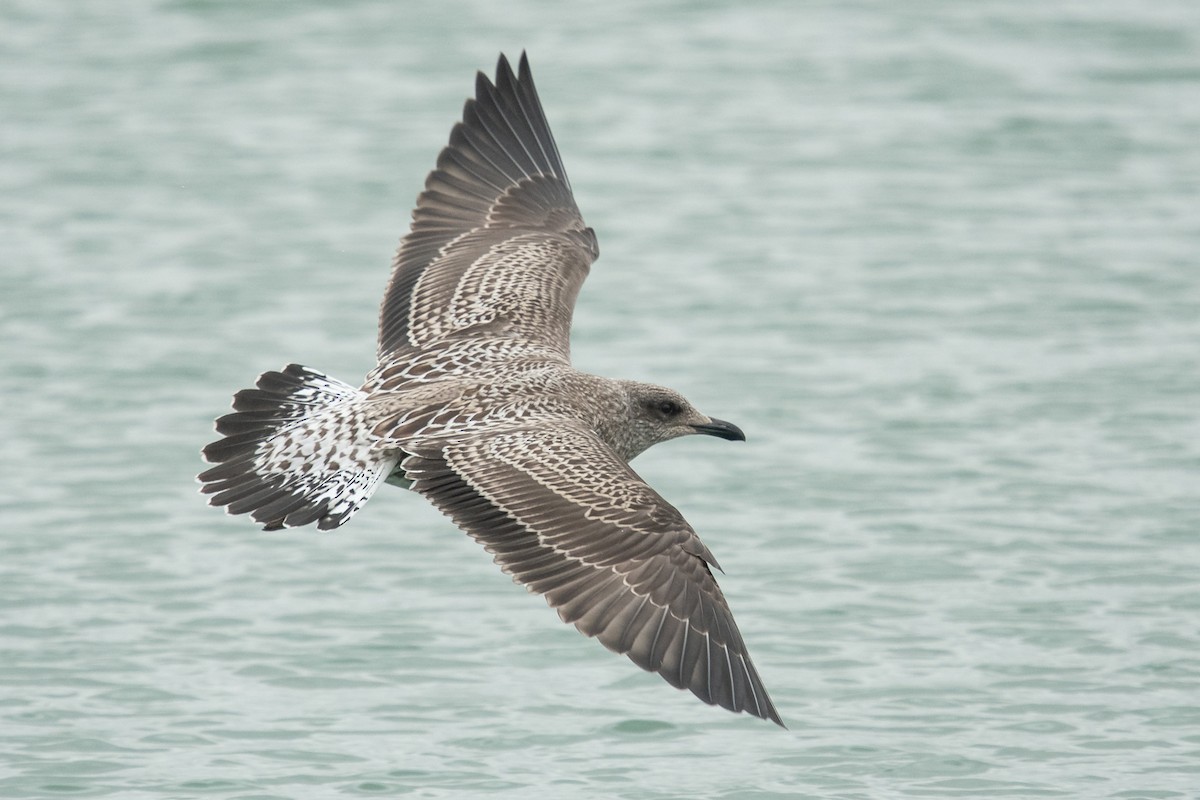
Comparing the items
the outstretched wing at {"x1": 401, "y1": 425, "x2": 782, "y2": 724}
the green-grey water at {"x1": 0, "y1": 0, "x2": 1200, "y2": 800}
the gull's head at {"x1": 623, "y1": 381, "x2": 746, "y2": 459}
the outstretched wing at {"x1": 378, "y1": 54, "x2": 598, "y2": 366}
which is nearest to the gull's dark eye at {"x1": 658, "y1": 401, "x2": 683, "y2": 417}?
the gull's head at {"x1": 623, "y1": 381, "x2": 746, "y2": 459}

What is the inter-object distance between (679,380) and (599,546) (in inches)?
188

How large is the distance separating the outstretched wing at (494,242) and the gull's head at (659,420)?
38 centimetres

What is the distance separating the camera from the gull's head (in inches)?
316

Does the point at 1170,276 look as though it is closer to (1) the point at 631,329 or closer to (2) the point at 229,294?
(1) the point at 631,329

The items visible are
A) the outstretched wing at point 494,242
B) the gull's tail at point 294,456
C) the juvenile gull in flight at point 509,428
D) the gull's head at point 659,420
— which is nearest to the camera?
the juvenile gull in flight at point 509,428

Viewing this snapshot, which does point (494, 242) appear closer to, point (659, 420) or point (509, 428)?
point (659, 420)

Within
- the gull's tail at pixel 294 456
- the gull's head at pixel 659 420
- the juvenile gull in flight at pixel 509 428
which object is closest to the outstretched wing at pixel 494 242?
the juvenile gull in flight at pixel 509 428

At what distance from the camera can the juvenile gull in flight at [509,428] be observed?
652 cm

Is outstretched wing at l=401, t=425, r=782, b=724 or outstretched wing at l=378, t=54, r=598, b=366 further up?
outstretched wing at l=378, t=54, r=598, b=366

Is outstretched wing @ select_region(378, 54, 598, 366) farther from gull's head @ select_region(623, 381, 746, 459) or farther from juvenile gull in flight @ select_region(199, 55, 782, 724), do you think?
gull's head @ select_region(623, 381, 746, 459)

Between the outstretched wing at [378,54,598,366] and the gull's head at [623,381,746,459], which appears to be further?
the outstretched wing at [378,54,598,366]

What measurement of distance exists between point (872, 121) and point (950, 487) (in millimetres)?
6294

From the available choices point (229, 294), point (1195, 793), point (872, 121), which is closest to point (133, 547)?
point (229, 294)

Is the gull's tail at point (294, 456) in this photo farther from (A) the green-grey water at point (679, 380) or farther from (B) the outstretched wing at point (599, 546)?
(A) the green-grey water at point (679, 380)
